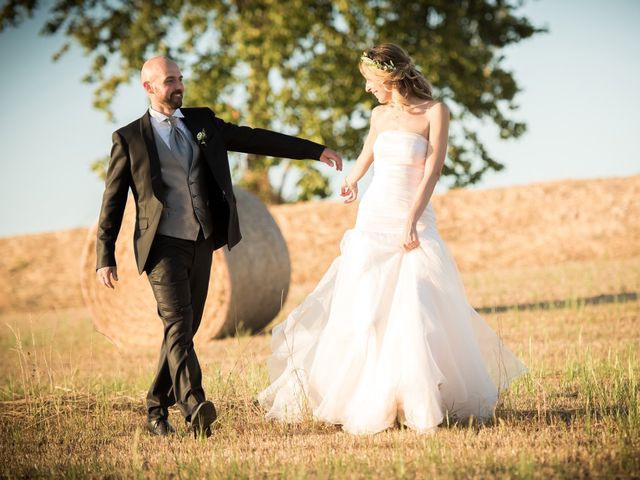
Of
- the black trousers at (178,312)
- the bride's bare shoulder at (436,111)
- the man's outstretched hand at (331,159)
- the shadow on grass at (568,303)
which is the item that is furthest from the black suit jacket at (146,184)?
the shadow on grass at (568,303)

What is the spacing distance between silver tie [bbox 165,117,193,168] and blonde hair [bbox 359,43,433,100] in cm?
110

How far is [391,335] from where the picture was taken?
454 centimetres

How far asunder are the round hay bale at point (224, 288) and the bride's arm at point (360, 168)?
4.70 metres

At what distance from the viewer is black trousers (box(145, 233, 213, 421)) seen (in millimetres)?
4641

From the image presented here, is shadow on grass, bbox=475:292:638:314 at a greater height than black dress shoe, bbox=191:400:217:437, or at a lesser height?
lesser

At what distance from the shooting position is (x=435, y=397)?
4363 millimetres

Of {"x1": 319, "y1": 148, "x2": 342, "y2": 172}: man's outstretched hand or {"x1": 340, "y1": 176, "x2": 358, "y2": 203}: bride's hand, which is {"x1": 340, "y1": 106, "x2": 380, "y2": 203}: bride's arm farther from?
{"x1": 319, "y1": 148, "x2": 342, "y2": 172}: man's outstretched hand

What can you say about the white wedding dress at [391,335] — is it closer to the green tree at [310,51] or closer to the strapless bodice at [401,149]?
the strapless bodice at [401,149]

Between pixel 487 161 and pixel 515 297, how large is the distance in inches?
397

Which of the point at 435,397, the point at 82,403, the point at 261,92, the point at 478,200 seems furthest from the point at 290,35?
the point at 435,397

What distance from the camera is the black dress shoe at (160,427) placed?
4.85 meters

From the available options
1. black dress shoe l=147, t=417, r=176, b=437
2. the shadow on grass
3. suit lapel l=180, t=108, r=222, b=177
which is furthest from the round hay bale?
suit lapel l=180, t=108, r=222, b=177

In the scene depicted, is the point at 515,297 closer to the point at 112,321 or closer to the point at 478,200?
the point at 112,321

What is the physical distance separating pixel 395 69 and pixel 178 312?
182 cm
